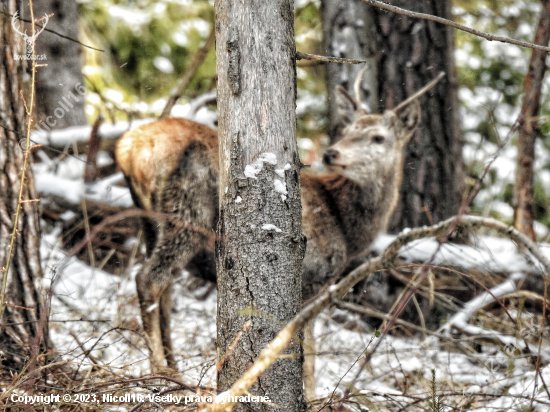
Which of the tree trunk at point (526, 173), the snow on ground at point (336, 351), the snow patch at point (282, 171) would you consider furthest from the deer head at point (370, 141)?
the snow patch at point (282, 171)

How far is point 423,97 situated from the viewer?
555 cm

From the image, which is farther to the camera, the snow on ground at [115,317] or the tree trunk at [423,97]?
the tree trunk at [423,97]

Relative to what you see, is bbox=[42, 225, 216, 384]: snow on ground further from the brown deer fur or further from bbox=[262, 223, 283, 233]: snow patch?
bbox=[262, 223, 283, 233]: snow patch

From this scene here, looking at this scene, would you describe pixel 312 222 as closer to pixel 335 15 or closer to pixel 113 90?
pixel 335 15

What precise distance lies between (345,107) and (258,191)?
298cm

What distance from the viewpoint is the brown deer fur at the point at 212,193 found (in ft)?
13.2

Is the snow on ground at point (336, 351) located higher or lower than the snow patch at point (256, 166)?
lower

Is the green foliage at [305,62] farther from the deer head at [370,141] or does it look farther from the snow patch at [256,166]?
the snow patch at [256,166]

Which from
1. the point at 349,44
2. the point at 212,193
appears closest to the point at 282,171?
the point at 212,193

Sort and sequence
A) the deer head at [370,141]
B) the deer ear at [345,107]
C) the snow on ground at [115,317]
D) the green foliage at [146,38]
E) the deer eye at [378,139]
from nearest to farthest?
the snow on ground at [115,317] → the deer head at [370,141] → the deer eye at [378,139] → the deer ear at [345,107] → the green foliage at [146,38]

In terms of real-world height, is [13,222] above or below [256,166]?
below

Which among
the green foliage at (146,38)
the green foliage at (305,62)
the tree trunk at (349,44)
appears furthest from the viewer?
the green foliage at (146,38)

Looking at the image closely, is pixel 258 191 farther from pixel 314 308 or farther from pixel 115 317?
pixel 115 317

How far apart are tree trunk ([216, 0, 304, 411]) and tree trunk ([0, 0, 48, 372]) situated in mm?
1460
